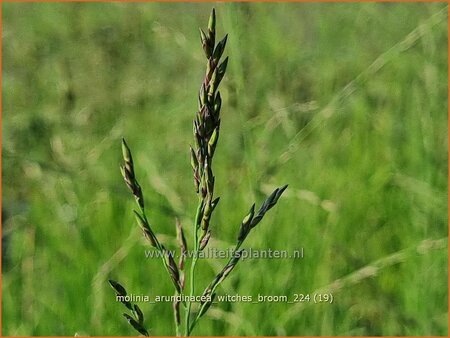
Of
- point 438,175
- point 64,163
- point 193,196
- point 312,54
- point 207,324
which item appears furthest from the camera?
point 312,54

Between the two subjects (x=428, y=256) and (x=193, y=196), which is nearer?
(x=428, y=256)

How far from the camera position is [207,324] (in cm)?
130

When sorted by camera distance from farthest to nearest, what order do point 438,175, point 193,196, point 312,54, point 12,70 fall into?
point 12,70 < point 312,54 < point 193,196 < point 438,175

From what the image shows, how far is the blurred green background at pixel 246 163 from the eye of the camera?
4.30 ft

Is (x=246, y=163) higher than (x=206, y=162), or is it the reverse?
(x=206, y=162)

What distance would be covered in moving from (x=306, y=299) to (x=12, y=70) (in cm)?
182

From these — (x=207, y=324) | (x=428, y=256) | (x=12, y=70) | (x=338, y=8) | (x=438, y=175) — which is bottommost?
(x=207, y=324)

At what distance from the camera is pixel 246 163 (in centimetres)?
125

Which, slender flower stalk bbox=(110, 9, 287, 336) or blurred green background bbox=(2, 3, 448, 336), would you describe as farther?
blurred green background bbox=(2, 3, 448, 336)

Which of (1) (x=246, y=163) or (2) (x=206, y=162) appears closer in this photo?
(2) (x=206, y=162)

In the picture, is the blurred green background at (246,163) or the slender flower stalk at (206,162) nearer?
the slender flower stalk at (206,162)

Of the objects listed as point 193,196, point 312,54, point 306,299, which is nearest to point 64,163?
point 193,196

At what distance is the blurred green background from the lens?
131 centimetres

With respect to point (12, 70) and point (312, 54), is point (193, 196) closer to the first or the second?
point (312, 54)
